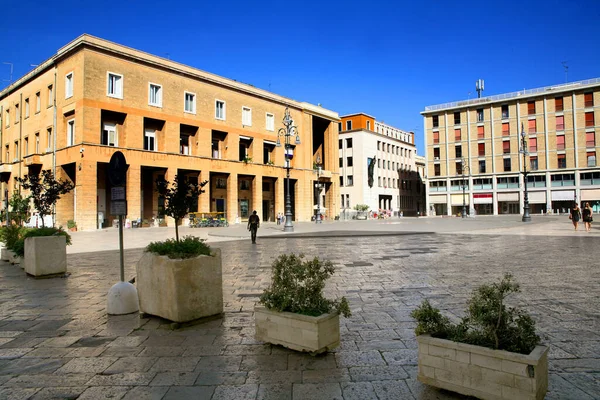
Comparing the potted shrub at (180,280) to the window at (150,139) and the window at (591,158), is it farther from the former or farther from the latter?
the window at (591,158)

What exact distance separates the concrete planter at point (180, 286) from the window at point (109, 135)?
3292cm

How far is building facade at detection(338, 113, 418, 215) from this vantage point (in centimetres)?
7188

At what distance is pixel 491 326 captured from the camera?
3025mm

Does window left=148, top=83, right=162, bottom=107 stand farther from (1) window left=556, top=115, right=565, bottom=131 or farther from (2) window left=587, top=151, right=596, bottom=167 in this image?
(2) window left=587, top=151, right=596, bottom=167

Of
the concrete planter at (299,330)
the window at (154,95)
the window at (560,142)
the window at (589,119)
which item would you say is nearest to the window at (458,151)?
the window at (560,142)

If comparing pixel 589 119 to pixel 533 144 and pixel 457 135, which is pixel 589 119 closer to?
pixel 533 144

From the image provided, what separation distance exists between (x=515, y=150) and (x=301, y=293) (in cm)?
7258

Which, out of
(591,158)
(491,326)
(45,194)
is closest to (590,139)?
(591,158)

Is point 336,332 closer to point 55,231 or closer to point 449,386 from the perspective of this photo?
point 449,386

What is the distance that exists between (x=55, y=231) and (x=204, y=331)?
23.4 ft

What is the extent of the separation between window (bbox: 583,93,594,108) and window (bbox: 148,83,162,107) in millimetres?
61671

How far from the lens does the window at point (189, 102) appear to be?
4062cm

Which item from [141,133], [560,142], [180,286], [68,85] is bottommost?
[180,286]

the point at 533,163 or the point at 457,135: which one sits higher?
the point at 457,135
